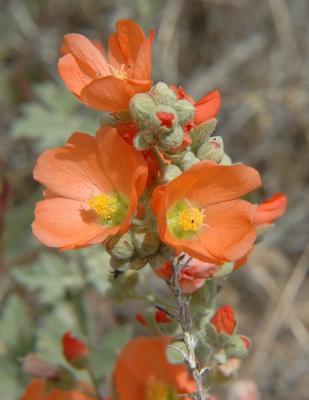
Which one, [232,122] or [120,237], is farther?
[232,122]

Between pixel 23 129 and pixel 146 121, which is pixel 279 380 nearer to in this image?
pixel 23 129

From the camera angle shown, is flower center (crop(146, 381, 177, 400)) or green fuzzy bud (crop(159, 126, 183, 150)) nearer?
green fuzzy bud (crop(159, 126, 183, 150))

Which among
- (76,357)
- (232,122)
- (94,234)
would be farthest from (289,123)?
(94,234)

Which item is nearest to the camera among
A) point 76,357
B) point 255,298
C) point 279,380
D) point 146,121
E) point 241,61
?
point 146,121

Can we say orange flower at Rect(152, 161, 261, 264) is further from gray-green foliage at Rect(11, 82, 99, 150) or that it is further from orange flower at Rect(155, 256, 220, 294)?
gray-green foliage at Rect(11, 82, 99, 150)

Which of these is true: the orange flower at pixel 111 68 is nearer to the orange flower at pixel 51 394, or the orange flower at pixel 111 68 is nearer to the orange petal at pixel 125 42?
the orange petal at pixel 125 42

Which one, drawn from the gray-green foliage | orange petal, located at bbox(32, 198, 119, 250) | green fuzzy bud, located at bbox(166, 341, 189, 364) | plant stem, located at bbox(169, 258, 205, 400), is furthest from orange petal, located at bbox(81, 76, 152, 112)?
the gray-green foliage

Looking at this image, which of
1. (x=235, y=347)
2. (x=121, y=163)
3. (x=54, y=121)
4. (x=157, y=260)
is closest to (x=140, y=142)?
(x=121, y=163)
